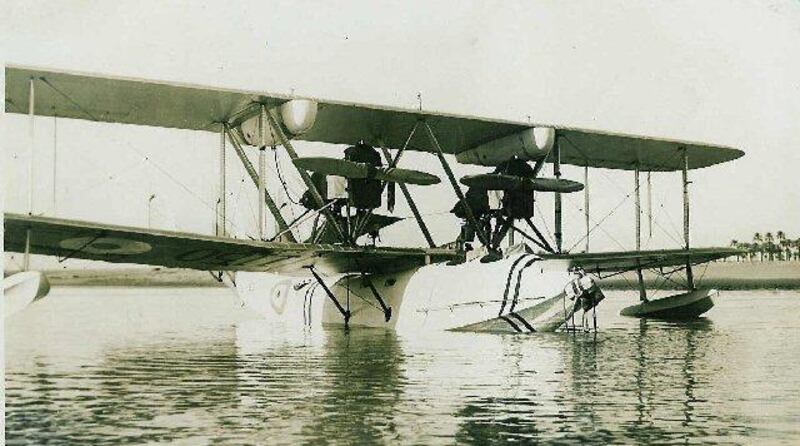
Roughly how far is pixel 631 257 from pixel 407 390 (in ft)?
28.2

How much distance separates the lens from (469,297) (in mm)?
15562

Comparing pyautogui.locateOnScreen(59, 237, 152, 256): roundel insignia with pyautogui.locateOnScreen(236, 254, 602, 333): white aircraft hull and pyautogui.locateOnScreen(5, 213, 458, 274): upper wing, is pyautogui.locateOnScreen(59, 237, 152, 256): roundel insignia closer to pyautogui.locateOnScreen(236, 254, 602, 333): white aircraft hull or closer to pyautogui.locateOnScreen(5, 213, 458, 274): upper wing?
pyautogui.locateOnScreen(5, 213, 458, 274): upper wing

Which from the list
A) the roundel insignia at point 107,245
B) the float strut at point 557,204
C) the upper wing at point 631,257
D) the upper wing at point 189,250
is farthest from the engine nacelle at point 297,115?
the float strut at point 557,204

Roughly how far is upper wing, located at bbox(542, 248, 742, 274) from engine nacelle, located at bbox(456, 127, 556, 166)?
2.34 m

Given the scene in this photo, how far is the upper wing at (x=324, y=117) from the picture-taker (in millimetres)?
13703

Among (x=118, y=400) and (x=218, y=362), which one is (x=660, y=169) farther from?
(x=118, y=400)

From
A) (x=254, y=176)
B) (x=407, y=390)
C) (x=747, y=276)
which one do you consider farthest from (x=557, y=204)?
(x=747, y=276)

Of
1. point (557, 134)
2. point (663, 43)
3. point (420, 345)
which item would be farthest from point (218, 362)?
point (557, 134)

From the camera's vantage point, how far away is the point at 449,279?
52.5ft

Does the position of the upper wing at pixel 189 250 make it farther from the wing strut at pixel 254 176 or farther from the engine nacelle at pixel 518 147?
the engine nacelle at pixel 518 147

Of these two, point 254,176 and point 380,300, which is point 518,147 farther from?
point 254,176

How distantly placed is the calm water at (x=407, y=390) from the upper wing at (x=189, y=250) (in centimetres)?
144

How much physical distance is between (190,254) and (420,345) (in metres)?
4.24

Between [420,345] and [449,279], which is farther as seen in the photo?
[449,279]
